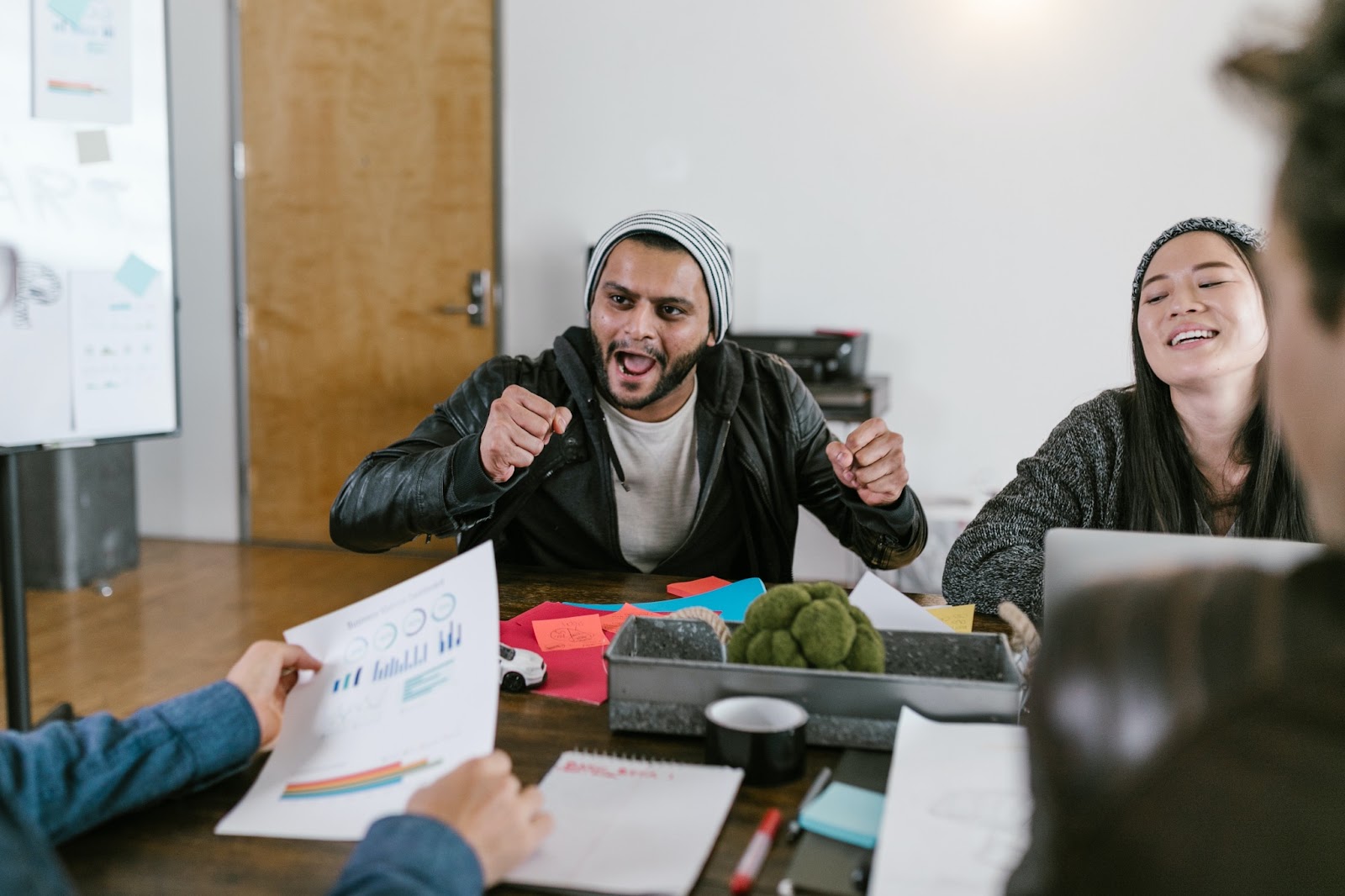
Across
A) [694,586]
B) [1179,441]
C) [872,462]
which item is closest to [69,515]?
[694,586]

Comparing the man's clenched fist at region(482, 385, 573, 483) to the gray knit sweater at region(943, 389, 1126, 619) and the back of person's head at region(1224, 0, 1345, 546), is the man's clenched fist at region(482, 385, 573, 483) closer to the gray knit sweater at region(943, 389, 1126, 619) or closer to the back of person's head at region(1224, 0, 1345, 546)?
the gray knit sweater at region(943, 389, 1126, 619)

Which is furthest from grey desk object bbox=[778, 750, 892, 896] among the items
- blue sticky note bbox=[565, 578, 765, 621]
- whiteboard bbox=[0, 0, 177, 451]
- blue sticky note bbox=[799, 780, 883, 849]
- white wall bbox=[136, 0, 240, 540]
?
white wall bbox=[136, 0, 240, 540]

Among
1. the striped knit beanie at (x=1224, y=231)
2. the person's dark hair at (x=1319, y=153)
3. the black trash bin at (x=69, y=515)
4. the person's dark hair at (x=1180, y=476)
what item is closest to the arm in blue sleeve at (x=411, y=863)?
the person's dark hair at (x=1319, y=153)

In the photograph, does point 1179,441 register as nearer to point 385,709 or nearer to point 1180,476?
point 1180,476

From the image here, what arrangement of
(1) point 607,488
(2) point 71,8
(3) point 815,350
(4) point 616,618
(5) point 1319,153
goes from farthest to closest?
(3) point 815,350 → (2) point 71,8 → (1) point 607,488 → (4) point 616,618 → (5) point 1319,153

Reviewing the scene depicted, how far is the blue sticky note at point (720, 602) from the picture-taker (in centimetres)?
145

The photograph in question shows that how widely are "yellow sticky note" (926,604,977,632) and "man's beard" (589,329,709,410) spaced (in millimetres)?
708

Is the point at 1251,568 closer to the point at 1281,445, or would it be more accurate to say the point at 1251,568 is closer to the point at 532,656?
the point at 532,656

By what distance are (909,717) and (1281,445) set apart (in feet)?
3.23

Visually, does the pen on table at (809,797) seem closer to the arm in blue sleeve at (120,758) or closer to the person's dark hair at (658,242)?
the arm in blue sleeve at (120,758)

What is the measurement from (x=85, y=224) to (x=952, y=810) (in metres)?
2.29

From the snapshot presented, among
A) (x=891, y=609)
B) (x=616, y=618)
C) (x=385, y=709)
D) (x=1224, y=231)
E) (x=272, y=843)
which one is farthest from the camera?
(x=1224, y=231)

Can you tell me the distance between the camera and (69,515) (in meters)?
3.90

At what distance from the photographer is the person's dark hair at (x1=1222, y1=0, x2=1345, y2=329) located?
0.48 m
